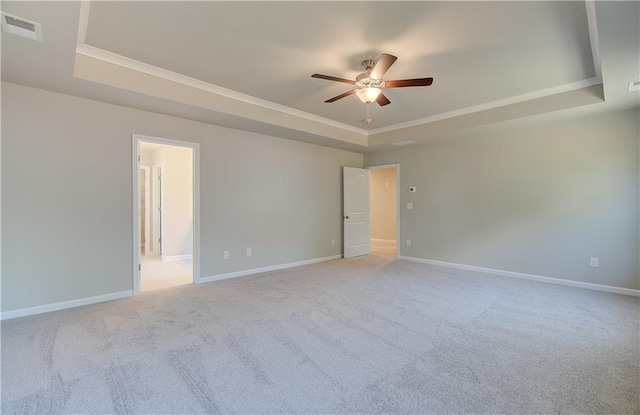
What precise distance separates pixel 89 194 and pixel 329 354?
131 inches

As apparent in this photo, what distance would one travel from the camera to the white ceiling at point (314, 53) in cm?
219

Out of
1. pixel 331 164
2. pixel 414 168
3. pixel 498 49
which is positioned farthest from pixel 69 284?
pixel 414 168

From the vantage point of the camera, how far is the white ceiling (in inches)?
86.3

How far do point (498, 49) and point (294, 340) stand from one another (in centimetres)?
338

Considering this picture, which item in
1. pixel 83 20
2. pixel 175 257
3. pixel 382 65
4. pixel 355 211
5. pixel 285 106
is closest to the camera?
pixel 83 20

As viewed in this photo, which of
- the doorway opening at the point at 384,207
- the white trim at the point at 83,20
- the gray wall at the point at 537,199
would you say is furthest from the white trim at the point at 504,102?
the white trim at the point at 83,20

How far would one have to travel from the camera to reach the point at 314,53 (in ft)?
9.29

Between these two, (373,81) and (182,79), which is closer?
(373,81)

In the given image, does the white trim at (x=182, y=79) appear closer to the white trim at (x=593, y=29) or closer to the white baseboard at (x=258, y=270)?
the white baseboard at (x=258, y=270)

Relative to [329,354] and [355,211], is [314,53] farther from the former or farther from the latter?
[355,211]

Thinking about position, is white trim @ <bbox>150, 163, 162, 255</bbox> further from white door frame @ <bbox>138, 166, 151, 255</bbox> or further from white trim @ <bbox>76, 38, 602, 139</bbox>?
white trim @ <bbox>76, 38, 602, 139</bbox>

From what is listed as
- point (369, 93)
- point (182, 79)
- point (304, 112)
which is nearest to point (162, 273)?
point (182, 79)

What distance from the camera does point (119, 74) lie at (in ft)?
9.82

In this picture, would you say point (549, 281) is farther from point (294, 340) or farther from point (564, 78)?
point (294, 340)
